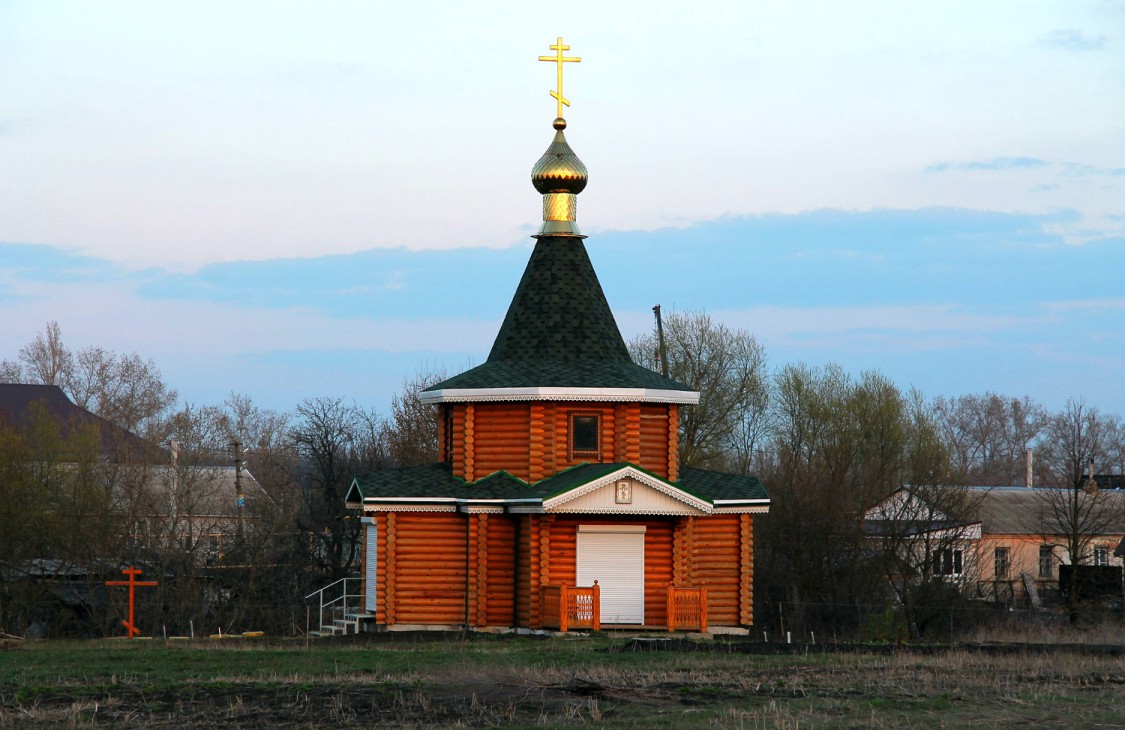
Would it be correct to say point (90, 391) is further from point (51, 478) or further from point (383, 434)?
point (51, 478)

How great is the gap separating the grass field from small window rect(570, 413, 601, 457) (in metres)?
Result: 6.41

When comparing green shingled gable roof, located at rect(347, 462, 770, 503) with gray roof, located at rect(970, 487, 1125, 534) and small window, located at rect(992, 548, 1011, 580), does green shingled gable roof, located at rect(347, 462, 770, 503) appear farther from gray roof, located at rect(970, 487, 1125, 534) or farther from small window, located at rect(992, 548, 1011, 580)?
gray roof, located at rect(970, 487, 1125, 534)

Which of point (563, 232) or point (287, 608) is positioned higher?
point (563, 232)

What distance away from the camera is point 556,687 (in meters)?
17.9

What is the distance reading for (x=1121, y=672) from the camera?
20.6m

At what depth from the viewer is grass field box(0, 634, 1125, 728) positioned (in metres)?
15.4

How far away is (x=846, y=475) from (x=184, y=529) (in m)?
20.4

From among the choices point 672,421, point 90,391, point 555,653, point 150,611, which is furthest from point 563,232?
point 90,391

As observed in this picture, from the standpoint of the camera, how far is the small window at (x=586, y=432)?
30.7m

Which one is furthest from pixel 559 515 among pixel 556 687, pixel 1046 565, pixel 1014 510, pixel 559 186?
pixel 1046 565

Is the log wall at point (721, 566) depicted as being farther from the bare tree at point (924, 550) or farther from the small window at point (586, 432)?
the bare tree at point (924, 550)

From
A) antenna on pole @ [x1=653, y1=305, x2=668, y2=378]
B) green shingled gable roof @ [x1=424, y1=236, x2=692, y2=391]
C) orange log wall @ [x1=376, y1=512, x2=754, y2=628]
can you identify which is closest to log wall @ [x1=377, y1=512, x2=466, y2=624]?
orange log wall @ [x1=376, y1=512, x2=754, y2=628]

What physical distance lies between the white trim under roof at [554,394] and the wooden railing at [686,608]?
397 centimetres

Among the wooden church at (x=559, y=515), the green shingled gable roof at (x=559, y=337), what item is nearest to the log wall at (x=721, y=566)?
the wooden church at (x=559, y=515)
